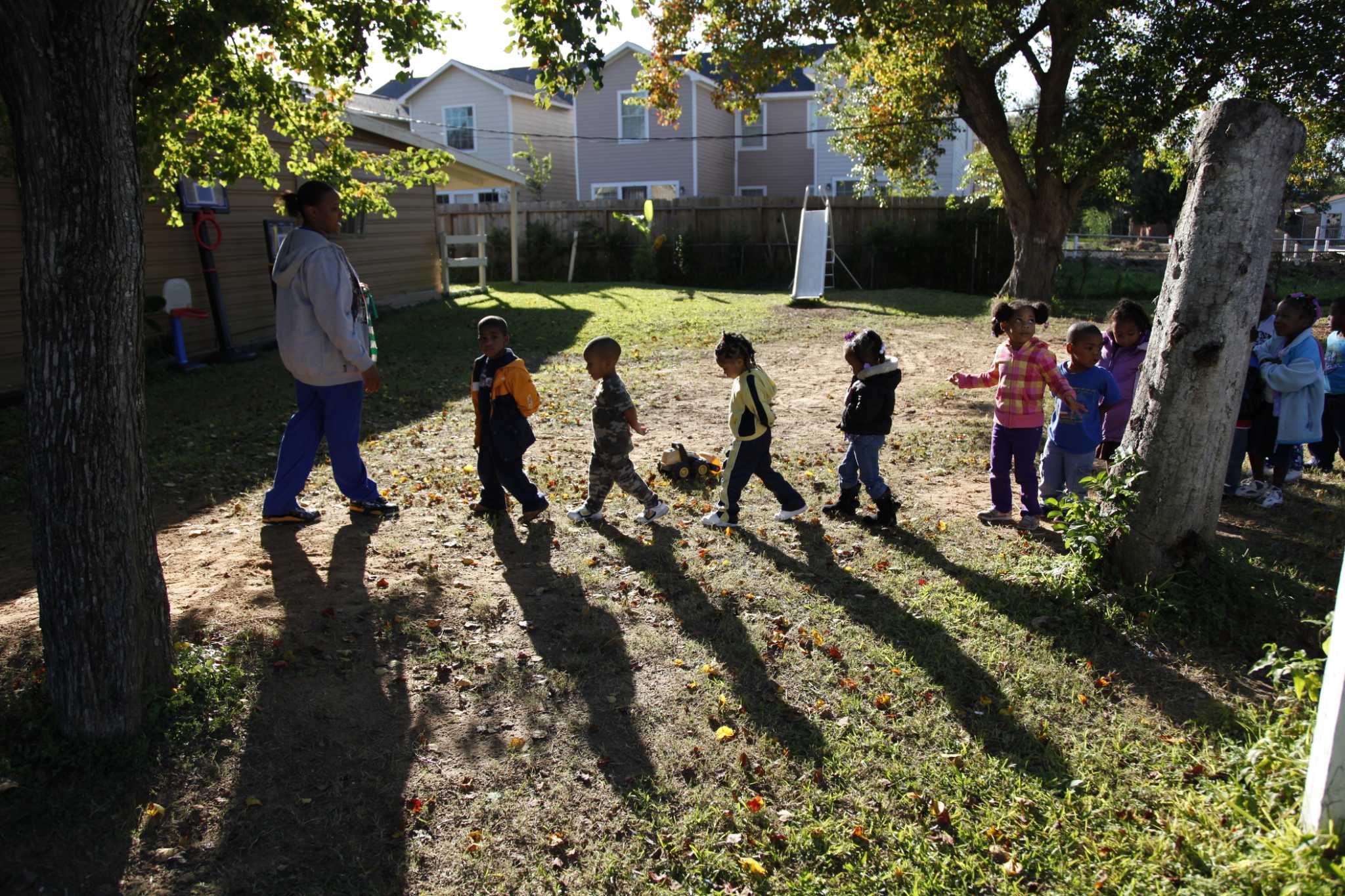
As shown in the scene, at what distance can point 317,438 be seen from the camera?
5.59 m

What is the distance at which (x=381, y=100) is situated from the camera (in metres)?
29.2

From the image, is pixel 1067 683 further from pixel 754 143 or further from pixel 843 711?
pixel 754 143

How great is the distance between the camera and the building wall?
30.0 meters

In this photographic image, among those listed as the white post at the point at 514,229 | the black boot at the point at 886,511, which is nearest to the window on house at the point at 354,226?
the white post at the point at 514,229

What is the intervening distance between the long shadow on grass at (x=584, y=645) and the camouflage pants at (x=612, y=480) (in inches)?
15.5

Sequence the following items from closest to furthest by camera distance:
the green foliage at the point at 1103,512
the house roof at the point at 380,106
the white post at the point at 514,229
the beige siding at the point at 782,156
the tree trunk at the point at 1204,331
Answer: the tree trunk at the point at 1204,331 → the green foliage at the point at 1103,512 → the white post at the point at 514,229 → the house roof at the point at 380,106 → the beige siding at the point at 782,156

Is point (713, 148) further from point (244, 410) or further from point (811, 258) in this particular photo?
point (244, 410)

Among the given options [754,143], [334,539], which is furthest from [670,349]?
[754,143]

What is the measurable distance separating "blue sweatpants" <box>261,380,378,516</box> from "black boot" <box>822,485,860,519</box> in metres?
3.11

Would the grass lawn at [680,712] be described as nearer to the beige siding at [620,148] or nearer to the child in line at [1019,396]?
the child in line at [1019,396]

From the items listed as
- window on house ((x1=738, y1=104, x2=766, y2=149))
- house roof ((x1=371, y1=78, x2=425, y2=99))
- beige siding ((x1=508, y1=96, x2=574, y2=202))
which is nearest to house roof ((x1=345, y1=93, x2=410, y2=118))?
house roof ((x1=371, y1=78, x2=425, y2=99))

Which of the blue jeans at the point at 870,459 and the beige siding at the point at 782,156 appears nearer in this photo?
the blue jeans at the point at 870,459

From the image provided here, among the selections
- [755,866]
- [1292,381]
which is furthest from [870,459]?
[755,866]

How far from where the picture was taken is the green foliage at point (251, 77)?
563cm
